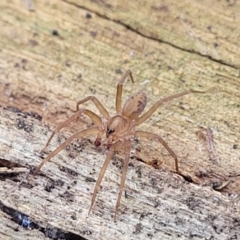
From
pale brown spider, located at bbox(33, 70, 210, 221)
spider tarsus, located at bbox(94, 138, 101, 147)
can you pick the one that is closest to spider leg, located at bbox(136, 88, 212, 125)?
Result: pale brown spider, located at bbox(33, 70, 210, 221)

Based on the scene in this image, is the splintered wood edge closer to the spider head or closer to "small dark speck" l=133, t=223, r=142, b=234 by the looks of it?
"small dark speck" l=133, t=223, r=142, b=234

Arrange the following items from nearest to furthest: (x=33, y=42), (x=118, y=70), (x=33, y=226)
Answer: (x=33, y=226) < (x=118, y=70) < (x=33, y=42)

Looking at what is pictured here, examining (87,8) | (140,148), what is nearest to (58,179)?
(140,148)

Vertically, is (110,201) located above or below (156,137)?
below

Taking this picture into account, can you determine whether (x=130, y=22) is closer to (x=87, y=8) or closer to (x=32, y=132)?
(x=87, y=8)

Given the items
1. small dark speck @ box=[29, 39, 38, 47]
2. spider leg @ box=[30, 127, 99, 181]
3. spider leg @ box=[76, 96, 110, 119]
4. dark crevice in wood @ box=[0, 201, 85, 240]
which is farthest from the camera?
small dark speck @ box=[29, 39, 38, 47]

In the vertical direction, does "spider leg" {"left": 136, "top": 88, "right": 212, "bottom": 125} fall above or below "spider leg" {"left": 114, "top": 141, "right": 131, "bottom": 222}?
above

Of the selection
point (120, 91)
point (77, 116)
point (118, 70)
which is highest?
point (118, 70)

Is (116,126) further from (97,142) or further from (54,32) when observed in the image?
(54,32)

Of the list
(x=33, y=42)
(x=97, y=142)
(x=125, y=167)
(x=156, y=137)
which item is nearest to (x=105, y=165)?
(x=125, y=167)
